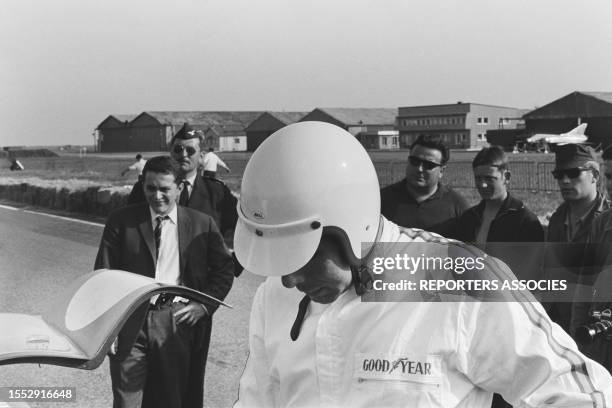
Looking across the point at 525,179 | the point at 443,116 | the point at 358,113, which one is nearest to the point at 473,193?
the point at 525,179

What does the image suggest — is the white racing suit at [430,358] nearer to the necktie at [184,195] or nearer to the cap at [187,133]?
the necktie at [184,195]

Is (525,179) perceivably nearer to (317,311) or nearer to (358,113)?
(317,311)

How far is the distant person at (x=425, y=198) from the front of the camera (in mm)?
4371

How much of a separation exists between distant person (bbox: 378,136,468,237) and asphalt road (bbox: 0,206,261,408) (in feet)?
5.07

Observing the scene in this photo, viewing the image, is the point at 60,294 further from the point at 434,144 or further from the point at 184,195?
the point at 434,144

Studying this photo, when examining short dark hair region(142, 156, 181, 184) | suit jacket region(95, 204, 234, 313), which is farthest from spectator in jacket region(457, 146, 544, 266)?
short dark hair region(142, 156, 181, 184)

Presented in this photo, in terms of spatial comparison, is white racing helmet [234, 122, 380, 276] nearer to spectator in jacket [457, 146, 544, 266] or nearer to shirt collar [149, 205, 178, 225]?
shirt collar [149, 205, 178, 225]

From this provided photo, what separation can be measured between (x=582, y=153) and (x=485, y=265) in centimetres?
288

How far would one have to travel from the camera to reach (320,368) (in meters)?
1.47

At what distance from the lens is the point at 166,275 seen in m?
3.73

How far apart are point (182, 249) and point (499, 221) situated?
1778 mm

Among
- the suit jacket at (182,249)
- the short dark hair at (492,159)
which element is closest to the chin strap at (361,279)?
the suit jacket at (182,249)

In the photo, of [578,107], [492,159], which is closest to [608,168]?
[492,159]

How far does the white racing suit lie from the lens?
1.30 meters
